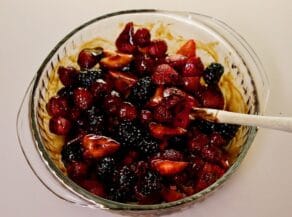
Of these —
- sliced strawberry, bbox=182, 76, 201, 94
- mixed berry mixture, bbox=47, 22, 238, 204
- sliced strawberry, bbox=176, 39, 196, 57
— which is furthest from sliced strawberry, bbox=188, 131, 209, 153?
sliced strawberry, bbox=176, 39, 196, 57

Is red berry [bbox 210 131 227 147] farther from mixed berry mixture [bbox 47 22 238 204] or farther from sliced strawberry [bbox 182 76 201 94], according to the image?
sliced strawberry [bbox 182 76 201 94]

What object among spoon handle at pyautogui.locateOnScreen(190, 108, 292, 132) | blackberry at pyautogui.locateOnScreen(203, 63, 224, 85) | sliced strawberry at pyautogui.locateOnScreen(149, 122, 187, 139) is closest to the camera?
spoon handle at pyautogui.locateOnScreen(190, 108, 292, 132)

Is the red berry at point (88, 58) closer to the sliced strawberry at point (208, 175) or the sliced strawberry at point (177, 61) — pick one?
the sliced strawberry at point (177, 61)

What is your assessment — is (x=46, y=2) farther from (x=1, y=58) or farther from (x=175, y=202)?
(x=175, y=202)

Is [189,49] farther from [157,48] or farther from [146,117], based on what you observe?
[146,117]

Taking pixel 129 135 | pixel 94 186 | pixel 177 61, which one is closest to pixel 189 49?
pixel 177 61

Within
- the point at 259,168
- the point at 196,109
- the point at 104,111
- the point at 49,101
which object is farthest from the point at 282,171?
the point at 49,101

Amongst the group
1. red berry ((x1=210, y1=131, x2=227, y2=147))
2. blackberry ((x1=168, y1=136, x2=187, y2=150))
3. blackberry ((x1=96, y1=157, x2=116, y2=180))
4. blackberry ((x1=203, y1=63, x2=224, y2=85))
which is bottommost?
blackberry ((x1=96, y1=157, x2=116, y2=180))
